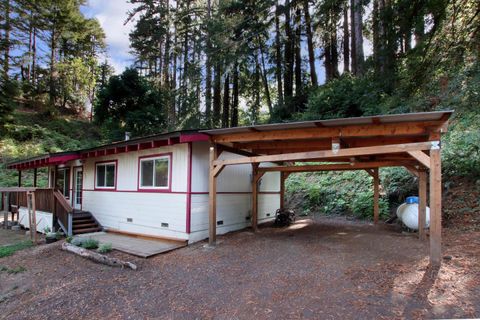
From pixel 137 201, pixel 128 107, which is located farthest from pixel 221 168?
pixel 128 107

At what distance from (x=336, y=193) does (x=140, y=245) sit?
803 cm

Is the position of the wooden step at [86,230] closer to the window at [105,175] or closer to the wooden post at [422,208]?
the window at [105,175]

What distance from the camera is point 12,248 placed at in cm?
813

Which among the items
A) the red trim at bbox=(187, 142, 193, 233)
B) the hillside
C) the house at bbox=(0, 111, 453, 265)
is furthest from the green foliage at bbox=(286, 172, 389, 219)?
the hillside

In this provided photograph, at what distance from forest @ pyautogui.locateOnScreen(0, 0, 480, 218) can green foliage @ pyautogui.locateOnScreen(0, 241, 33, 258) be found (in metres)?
9.95

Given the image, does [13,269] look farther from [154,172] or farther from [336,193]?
[336,193]

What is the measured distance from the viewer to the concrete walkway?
6685 mm

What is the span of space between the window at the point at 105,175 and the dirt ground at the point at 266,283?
133 inches

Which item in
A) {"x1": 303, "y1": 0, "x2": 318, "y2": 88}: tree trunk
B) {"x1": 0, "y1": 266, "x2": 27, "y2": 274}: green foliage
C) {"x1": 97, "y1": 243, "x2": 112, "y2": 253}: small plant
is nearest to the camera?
{"x1": 0, "y1": 266, "x2": 27, "y2": 274}: green foliage

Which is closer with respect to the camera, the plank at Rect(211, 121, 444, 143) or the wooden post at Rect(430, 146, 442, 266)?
the wooden post at Rect(430, 146, 442, 266)

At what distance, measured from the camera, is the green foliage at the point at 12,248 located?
25.0 ft

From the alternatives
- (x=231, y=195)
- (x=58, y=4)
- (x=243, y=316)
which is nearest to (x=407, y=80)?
(x=231, y=195)

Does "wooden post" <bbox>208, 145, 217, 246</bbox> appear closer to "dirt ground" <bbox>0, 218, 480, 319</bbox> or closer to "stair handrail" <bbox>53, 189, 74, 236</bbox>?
"dirt ground" <bbox>0, 218, 480, 319</bbox>

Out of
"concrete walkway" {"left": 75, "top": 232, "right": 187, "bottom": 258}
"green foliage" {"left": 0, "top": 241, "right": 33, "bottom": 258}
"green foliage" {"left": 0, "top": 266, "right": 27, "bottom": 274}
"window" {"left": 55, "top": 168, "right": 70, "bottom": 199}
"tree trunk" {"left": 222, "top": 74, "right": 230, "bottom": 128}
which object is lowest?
"green foliage" {"left": 0, "top": 241, "right": 33, "bottom": 258}
